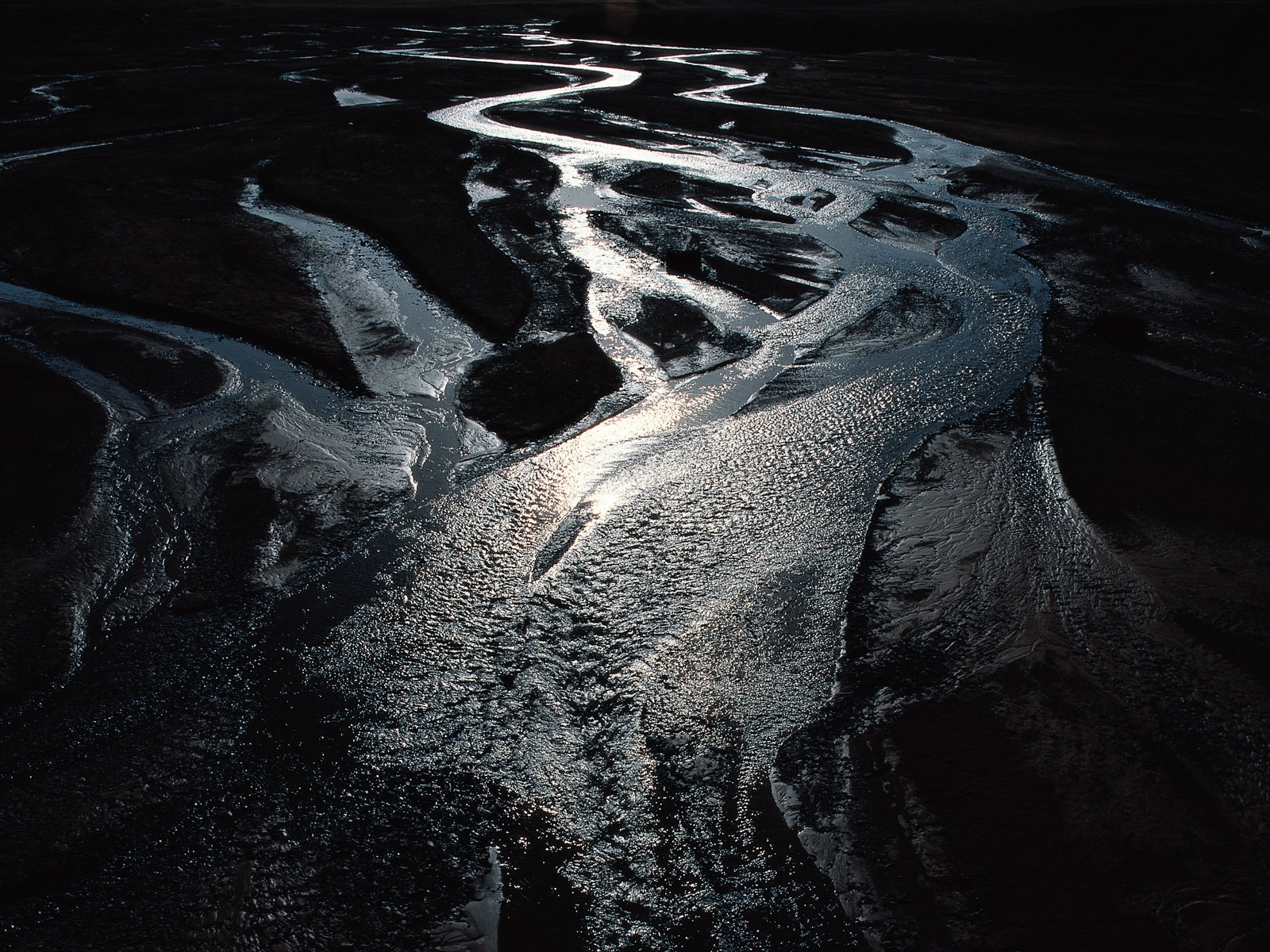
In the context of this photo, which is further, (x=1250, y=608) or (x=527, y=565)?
(x=527, y=565)

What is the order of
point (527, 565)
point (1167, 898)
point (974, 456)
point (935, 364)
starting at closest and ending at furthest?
1. point (1167, 898)
2. point (527, 565)
3. point (974, 456)
4. point (935, 364)

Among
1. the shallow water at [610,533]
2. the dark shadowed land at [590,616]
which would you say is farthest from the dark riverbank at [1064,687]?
the shallow water at [610,533]

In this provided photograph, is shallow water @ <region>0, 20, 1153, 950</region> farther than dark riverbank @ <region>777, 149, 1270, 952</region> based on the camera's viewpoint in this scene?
Yes

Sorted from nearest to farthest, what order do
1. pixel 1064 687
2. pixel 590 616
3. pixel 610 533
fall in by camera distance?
pixel 1064 687
pixel 590 616
pixel 610 533

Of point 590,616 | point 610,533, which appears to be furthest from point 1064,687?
point 610,533

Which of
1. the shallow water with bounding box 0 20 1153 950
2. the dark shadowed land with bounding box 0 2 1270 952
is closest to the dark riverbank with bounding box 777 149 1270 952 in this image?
the dark shadowed land with bounding box 0 2 1270 952

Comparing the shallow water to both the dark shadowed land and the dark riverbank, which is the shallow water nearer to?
the dark shadowed land

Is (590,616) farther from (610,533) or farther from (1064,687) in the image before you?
(1064,687)

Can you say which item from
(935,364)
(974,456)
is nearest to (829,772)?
(974,456)

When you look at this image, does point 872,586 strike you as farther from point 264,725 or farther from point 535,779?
point 264,725
